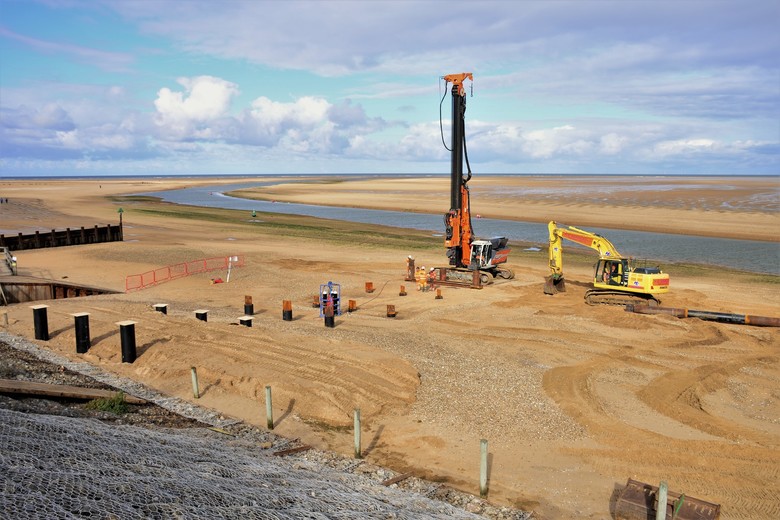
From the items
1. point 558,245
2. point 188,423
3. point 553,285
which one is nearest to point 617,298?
point 553,285

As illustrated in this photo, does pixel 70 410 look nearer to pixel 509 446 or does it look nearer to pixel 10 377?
pixel 10 377

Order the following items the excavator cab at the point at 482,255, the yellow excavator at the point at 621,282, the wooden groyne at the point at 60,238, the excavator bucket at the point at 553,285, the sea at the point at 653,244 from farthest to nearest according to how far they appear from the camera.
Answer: the sea at the point at 653,244, the wooden groyne at the point at 60,238, the excavator cab at the point at 482,255, the excavator bucket at the point at 553,285, the yellow excavator at the point at 621,282

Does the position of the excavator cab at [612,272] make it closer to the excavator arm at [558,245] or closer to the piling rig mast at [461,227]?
the excavator arm at [558,245]

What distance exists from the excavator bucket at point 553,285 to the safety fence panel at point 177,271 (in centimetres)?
1590

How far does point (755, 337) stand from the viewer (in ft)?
71.5

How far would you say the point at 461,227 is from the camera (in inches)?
1193

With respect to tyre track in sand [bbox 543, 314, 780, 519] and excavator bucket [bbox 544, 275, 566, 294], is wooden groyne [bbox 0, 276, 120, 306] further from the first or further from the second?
tyre track in sand [bbox 543, 314, 780, 519]

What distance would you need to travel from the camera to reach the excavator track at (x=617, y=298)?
25.8m

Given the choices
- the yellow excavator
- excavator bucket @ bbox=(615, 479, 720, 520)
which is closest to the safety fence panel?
the yellow excavator

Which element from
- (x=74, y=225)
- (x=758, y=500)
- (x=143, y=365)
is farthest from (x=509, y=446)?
(x=74, y=225)

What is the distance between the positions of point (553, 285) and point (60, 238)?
3196 cm

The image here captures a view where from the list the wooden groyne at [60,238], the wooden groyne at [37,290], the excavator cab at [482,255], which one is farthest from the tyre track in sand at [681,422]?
the wooden groyne at [60,238]

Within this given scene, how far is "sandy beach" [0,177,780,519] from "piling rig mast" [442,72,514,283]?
1.24 meters

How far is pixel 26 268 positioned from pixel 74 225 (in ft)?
83.4
